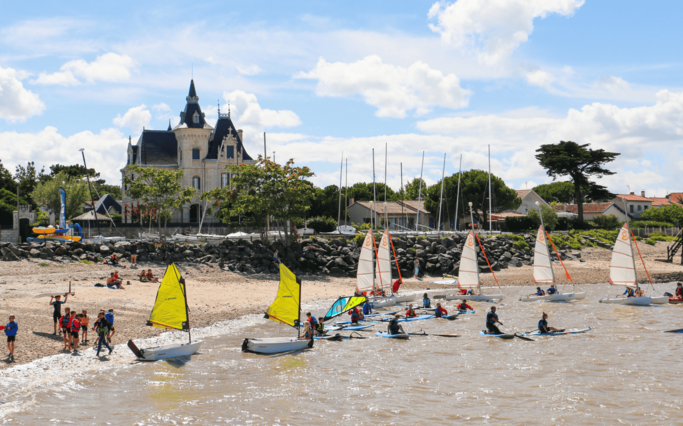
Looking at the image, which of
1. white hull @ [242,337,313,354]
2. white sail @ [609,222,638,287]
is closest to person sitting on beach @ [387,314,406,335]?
white hull @ [242,337,313,354]

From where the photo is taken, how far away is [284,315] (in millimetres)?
19844

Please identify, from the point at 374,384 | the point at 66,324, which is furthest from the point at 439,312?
the point at 66,324

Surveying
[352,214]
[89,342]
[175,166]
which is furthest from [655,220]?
[89,342]

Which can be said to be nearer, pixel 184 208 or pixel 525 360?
pixel 525 360

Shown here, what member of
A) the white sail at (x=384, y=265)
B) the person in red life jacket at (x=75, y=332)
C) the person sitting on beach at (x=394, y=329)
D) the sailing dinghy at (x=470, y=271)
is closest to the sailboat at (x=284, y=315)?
the person sitting on beach at (x=394, y=329)

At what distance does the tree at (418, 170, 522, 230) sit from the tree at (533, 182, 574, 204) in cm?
4457

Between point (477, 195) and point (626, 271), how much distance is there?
49.7m

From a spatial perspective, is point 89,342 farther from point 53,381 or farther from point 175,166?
point 175,166

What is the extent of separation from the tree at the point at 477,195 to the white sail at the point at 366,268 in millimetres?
51548

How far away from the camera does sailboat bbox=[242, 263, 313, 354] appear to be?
19125mm

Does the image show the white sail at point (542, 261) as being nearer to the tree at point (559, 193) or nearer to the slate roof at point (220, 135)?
the slate roof at point (220, 135)

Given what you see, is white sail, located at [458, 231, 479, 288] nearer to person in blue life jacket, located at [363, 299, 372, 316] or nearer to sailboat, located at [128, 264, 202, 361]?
person in blue life jacket, located at [363, 299, 372, 316]

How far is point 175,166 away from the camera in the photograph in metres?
75.8

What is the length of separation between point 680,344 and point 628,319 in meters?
5.71
